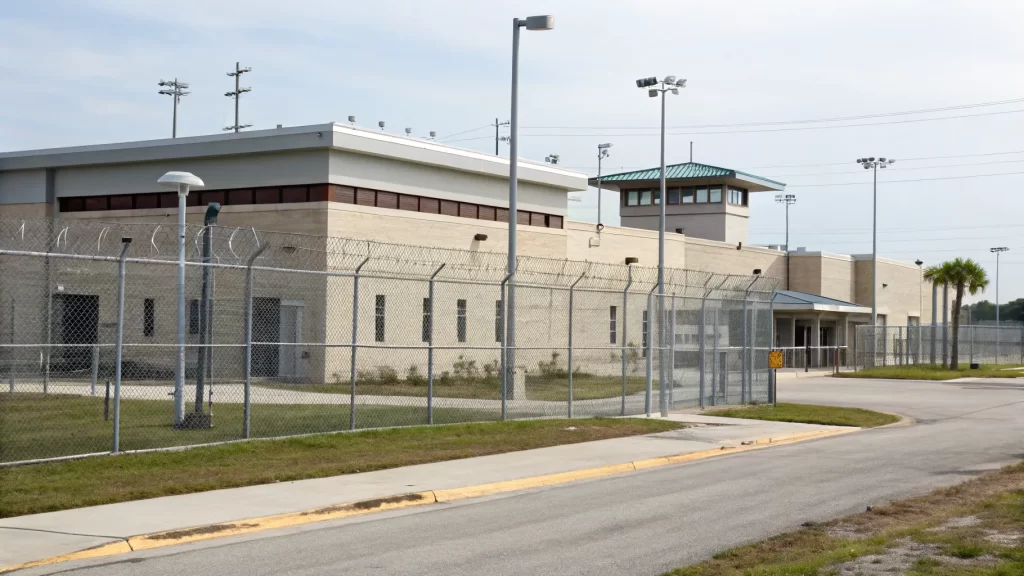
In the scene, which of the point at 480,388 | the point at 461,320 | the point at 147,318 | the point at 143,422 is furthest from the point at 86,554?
the point at 461,320

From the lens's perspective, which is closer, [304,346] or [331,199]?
[304,346]

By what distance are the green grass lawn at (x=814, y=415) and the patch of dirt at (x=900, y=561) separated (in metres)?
15.3

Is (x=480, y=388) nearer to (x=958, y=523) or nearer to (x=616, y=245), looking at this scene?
(x=958, y=523)

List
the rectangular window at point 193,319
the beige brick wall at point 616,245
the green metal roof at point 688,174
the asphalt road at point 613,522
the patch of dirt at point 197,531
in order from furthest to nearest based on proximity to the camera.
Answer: the green metal roof at point 688,174, the beige brick wall at point 616,245, the rectangular window at point 193,319, the patch of dirt at point 197,531, the asphalt road at point 613,522

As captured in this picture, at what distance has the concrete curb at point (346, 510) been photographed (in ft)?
30.3

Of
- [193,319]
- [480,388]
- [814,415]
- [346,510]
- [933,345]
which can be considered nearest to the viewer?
[346,510]

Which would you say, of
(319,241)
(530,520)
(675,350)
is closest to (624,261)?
(319,241)

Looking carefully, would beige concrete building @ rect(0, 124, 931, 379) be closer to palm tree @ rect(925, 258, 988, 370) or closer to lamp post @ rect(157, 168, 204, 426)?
lamp post @ rect(157, 168, 204, 426)

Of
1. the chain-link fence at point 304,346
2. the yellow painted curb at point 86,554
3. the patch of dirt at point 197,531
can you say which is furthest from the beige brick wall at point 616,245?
the yellow painted curb at point 86,554

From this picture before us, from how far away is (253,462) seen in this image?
46.6 feet

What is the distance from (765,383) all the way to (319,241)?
13.0 m

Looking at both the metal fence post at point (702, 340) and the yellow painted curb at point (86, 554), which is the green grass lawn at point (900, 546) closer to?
the yellow painted curb at point (86, 554)

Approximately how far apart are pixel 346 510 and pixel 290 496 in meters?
0.83

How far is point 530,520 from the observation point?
1099cm
